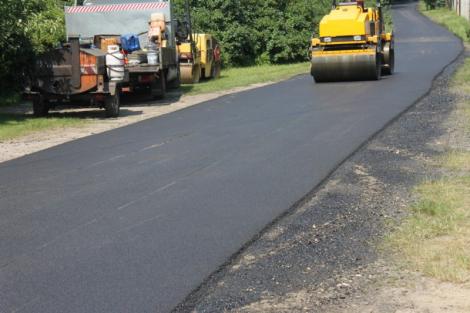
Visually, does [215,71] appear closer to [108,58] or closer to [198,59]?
[198,59]

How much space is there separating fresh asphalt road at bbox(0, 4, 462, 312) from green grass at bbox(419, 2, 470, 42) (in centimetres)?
3123

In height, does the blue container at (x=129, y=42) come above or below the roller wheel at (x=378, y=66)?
above

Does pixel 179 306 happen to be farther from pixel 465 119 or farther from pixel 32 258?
pixel 465 119

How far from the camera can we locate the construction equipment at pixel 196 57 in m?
25.2

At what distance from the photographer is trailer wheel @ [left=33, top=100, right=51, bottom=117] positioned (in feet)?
54.5

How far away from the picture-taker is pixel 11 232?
22.8ft

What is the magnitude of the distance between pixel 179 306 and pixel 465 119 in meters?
9.57

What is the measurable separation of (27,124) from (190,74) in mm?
10558

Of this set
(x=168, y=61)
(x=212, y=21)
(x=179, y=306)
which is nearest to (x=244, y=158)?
(x=179, y=306)

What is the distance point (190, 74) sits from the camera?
25375 mm

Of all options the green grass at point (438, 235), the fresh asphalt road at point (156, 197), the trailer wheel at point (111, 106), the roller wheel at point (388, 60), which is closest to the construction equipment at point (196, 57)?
the roller wheel at point (388, 60)

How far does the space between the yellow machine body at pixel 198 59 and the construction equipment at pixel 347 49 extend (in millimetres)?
5125

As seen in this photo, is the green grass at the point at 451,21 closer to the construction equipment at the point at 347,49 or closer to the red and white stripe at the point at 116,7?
the construction equipment at the point at 347,49

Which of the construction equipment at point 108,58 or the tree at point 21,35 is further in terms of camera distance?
the tree at point 21,35
